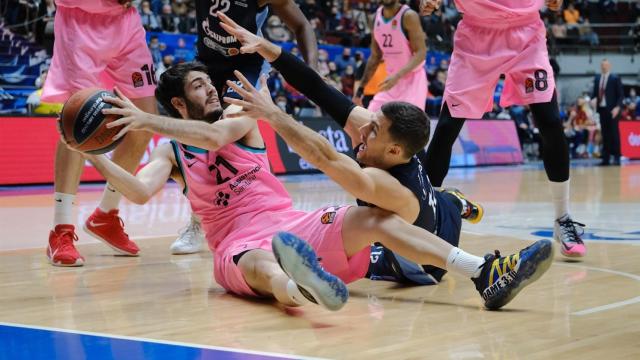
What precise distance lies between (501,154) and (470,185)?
7.19m

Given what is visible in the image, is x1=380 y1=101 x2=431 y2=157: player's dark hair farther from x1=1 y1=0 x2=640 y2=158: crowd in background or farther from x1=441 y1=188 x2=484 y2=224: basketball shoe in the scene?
x1=1 y1=0 x2=640 y2=158: crowd in background

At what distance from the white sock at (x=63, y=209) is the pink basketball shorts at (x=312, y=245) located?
1.46m

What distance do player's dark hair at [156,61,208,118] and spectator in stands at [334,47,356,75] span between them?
1460cm

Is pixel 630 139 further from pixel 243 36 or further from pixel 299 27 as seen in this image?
pixel 243 36

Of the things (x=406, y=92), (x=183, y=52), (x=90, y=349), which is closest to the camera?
(x=90, y=349)

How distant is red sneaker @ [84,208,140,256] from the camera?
5.51 meters

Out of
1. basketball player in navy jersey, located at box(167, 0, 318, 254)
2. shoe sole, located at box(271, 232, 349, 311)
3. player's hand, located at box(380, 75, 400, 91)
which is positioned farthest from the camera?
player's hand, located at box(380, 75, 400, 91)

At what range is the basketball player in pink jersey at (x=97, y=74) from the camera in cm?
530

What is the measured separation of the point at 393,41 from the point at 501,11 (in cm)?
398

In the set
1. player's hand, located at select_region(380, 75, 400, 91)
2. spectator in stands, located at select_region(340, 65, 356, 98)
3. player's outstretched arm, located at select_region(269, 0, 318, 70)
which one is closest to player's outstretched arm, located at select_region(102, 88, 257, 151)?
player's outstretched arm, located at select_region(269, 0, 318, 70)

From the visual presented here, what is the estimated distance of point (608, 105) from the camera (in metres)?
19.0

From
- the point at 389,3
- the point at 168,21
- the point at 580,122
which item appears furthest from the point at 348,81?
the point at 389,3

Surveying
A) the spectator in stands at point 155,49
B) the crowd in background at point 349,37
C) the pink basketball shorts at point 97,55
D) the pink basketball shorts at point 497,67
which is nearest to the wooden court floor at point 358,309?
the pink basketball shorts at point 497,67

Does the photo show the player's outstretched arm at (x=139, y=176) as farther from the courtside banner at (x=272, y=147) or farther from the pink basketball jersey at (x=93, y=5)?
the courtside banner at (x=272, y=147)
